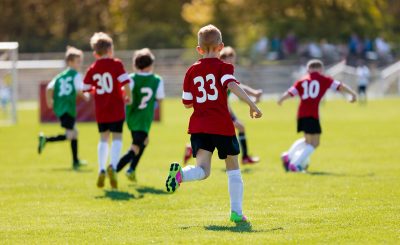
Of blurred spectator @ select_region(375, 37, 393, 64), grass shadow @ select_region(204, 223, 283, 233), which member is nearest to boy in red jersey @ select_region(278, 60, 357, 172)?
grass shadow @ select_region(204, 223, 283, 233)

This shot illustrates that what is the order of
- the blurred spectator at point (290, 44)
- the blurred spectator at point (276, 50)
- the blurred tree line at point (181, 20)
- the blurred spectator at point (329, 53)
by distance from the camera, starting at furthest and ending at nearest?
the blurred tree line at point (181, 20)
the blurred spectator at point (329, 53)
the blurred spectator at point (276, 50)
the blurred spectator at point (290, 44)

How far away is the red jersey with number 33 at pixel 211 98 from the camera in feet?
29.7

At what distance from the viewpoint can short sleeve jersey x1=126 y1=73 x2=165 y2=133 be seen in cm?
1266

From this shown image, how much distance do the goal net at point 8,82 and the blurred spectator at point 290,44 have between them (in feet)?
60.3

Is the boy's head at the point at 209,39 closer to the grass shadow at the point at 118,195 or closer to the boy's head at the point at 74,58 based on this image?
the grass shadow at the point at 118,195

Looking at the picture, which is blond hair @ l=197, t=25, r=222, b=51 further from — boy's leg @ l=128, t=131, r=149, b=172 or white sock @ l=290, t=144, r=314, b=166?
white sock @ l=290, t=144, r=314, b=166

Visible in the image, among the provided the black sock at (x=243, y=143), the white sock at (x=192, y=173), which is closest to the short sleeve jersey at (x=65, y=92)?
the black sock at (x=243, y=143)

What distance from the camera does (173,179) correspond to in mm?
A: 8734

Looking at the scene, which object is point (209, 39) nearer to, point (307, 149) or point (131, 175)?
point (131, 175)

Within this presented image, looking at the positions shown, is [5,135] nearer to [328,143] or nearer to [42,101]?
[42,101]

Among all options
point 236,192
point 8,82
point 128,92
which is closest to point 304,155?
point 128,92

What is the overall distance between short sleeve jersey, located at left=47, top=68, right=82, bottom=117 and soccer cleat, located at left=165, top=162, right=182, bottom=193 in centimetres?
693

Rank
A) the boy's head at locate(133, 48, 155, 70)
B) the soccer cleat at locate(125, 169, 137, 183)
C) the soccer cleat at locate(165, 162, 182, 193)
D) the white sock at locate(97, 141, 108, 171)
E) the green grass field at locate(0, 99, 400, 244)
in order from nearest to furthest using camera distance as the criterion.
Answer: the green grass field at locate(0, 99, 400, 244) < the soccer cleat at locate(165, 162, 182, 193) < the white sock at locate(97, 141, 108, 171) < the boy's head at locate(133, 48, 155, 70) < the soccer cleat at locate(125, 169, 137, 183)

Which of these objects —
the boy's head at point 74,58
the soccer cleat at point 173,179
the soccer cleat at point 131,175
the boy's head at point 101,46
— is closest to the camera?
the soccer cleat at point 173,179
